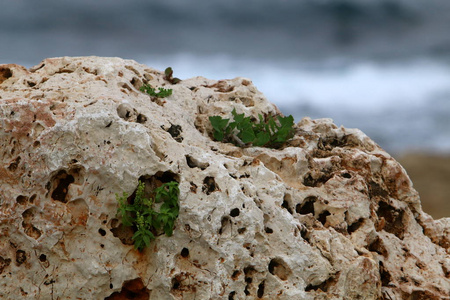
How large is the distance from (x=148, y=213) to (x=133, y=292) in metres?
1.04

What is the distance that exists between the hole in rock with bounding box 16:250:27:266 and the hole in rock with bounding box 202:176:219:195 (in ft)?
7.74

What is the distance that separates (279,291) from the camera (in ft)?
20.7

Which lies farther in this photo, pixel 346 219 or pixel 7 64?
pixel 7 64

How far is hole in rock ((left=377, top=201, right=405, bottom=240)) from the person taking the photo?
8055 mm

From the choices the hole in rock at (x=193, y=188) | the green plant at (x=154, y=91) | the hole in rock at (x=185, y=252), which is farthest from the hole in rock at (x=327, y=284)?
the green plant at (x=154, y=91)

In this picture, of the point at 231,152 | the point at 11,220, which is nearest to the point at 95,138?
the point at 11,220

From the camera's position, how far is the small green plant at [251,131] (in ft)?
25.7

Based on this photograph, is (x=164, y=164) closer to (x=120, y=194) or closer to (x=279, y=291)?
(x=120, y=194)

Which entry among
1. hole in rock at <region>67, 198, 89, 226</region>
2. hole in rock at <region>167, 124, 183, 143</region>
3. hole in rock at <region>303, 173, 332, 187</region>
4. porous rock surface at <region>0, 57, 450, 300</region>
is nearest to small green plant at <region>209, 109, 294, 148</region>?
porous rock surface at <region>0, 57, 450, 300</region>

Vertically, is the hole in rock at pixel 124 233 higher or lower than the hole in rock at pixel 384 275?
lower

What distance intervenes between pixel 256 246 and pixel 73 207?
2368 millimetres

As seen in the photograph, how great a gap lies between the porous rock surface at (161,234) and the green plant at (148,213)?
0.39ft

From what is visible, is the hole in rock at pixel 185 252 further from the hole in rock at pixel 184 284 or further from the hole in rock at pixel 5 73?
the hole in rock at pixel 5 73

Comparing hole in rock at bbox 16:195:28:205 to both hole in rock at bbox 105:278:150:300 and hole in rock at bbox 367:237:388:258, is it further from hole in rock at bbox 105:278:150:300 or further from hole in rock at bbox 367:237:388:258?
hole in rock at bbox 367:237:388:258
